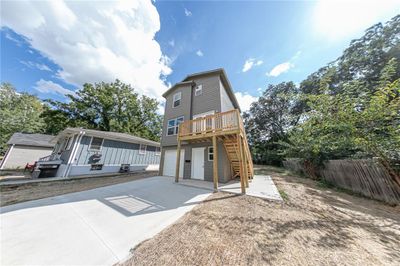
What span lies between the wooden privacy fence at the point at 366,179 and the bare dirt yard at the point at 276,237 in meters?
1.00

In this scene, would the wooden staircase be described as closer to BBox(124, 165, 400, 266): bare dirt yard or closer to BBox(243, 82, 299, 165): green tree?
BBox(124, 165, 400, 266): bare dirt yard

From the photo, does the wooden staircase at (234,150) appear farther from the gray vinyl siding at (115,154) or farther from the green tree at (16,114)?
the green tree at (16,114)

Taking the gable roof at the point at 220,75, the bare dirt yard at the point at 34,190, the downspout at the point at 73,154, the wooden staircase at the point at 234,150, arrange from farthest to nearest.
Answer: the gable roof at the point at 220,75 → the downspout at the point at 73,154 → the wooden staircase at the point at 234,150 → the bare dirt yard at the point at 34,190

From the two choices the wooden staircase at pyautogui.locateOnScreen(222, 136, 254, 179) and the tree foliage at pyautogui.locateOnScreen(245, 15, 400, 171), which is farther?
the wooden staircase at pyautogui.locateOnScreen(222, 136, 254, 179)

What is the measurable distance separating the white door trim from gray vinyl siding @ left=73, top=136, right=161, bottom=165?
779 centimetres

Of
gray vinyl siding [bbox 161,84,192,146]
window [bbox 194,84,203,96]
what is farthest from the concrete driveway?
window [bbox 194,84,203,96]

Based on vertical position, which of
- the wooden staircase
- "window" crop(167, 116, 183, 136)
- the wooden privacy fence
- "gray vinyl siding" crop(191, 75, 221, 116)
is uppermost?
"gray vinyl siding" crop(191, 75, 221, 116)

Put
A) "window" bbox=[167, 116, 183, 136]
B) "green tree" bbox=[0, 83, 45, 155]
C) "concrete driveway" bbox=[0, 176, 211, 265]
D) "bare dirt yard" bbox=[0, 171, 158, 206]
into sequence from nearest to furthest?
"concrete driveway" bbox=[0, 176, 211, 265] < "bare dirt yard" bbox=[0, 171, 158, 206] < "window" bbox=[167, 116, 183, 136] < "green tree" bbox=[0, 83, 45, 155]

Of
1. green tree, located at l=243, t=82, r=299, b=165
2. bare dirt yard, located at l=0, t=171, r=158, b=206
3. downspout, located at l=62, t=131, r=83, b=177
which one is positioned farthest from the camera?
green tree, located at l=243, t=82, r=299, b=165

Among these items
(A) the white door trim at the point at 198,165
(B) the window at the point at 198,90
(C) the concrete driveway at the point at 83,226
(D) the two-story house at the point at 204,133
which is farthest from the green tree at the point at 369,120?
(B) the window at the point at 198,90

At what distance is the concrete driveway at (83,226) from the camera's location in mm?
2227

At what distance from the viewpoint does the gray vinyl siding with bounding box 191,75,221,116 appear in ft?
30.1

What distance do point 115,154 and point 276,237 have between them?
13.2 m

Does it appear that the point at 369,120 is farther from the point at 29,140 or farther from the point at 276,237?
the point at 29,140
